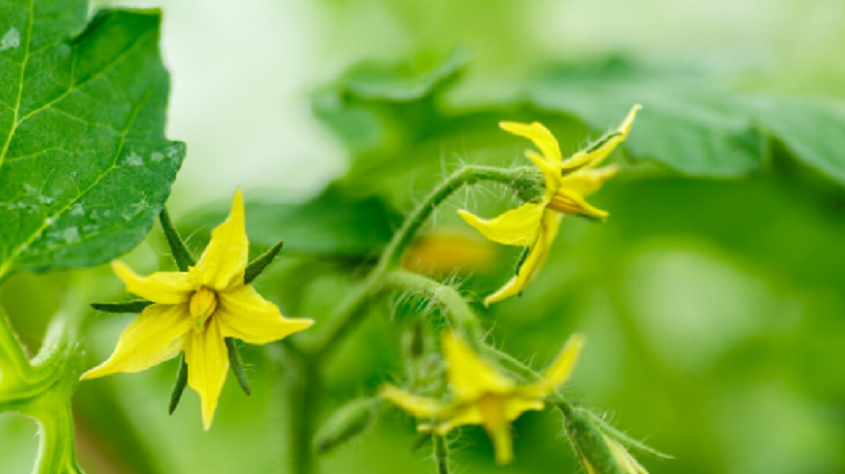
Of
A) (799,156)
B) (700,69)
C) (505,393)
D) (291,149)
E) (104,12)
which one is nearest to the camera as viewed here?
(505,393)

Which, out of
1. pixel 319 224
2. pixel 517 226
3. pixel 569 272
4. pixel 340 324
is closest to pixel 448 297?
pixel 517 226

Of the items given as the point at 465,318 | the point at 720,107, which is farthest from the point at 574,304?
the point at 465,318

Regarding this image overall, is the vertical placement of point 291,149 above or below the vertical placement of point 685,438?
above

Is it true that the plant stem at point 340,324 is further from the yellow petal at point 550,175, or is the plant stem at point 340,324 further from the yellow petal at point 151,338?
the yellow petal at point 151,338

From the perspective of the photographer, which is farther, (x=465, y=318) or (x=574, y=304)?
(x=574, y=304)

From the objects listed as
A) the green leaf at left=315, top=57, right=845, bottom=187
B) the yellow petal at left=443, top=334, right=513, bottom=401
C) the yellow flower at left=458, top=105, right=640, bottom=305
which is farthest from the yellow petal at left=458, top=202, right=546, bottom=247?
the green leaf at left=315, top=57, right=845, bottom=187

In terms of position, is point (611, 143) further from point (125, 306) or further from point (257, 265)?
point (125, 306)

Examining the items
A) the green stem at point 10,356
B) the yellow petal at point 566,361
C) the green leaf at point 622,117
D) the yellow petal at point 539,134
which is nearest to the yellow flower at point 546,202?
the yellow petal at point 539,134

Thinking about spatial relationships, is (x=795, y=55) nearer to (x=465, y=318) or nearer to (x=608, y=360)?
(x=608, y=360)
